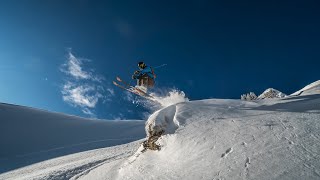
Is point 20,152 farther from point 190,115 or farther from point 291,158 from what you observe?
point 291,158

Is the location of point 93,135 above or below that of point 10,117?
below

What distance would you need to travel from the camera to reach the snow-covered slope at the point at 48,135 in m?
19.2

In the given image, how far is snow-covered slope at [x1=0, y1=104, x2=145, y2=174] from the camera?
19188 millimetres

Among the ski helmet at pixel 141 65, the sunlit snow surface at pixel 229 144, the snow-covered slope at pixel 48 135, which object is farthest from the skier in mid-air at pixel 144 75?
the snow-covered slope at pixel 48 135

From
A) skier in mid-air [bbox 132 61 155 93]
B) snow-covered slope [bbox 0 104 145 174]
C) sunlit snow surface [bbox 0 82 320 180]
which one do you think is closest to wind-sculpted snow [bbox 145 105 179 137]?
sunlit snow surface [bbox 0 82 320 180]

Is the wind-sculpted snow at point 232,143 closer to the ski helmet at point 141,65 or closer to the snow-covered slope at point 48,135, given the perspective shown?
the ski helmet at point 141,65

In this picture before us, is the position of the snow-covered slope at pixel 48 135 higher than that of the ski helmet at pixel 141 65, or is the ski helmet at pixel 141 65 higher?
the ski helmet at pixel 141 65

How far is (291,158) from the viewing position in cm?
509

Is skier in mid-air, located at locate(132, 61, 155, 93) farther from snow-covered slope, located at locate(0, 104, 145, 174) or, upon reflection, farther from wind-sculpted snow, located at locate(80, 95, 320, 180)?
snow-covered slope, located at locate(0, 104, 145, 174)

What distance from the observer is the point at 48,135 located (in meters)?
24.4

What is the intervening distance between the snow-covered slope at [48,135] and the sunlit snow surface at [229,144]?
1048 cm

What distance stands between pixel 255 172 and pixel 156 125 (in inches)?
133

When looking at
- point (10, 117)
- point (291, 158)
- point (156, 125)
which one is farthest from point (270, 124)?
point (10, 117)

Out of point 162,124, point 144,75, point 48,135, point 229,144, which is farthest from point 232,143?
point 48,135
